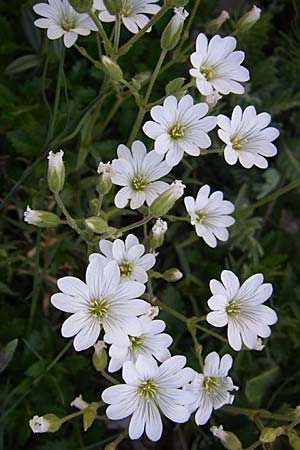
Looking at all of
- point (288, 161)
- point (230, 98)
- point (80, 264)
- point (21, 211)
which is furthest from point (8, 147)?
point (288, 161)

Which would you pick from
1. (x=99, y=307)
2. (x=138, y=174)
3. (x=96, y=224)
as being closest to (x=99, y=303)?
(x=99, y=307)

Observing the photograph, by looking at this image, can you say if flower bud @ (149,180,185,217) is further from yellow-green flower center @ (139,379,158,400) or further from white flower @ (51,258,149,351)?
yellow-green flower center @ (139,379,158,400)

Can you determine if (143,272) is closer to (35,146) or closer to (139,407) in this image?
(139,407)

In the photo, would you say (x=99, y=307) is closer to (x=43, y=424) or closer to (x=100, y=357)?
(x=100, y=357)

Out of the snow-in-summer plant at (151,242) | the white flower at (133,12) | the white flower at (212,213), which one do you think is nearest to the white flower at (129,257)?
Answer: the snow-in-summer plant at (151,242)

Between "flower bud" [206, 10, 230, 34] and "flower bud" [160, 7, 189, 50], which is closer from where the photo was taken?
"flower bud" [160, 7, 189, 50]

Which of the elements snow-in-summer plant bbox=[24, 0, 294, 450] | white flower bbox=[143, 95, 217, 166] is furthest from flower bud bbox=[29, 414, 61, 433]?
white flower bbox=[143, 95, 217, 166]
